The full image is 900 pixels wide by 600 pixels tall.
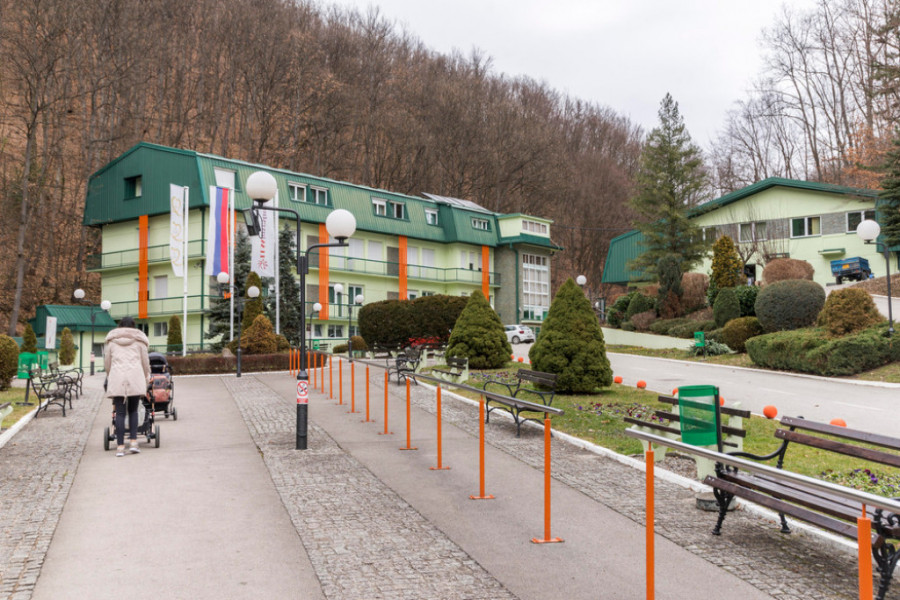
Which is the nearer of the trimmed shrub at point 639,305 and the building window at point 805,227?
the trimmed shrub at point 639,305

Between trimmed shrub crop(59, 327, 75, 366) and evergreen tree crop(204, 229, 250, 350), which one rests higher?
evergreen tree crop(204, 229, 250, 350)

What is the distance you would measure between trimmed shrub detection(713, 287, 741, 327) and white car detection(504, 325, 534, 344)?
1773cm

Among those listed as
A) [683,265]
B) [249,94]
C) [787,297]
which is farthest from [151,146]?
[787,297]

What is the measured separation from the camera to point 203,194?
130ft

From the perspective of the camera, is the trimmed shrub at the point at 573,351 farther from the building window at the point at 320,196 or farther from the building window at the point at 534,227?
the building window at the point at 534,227

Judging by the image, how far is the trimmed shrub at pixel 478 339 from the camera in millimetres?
22406

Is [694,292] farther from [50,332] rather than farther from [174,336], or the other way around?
[50,332]

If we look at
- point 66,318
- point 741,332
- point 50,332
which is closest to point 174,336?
point 66,318

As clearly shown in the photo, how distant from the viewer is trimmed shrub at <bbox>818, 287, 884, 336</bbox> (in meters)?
21.6

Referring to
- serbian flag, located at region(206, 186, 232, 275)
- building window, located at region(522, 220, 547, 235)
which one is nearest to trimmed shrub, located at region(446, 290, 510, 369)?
serbian flag, located at region(206, 186, 232, 275)

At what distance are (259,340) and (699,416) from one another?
85.6 ft

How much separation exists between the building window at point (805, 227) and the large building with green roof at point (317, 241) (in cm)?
2053

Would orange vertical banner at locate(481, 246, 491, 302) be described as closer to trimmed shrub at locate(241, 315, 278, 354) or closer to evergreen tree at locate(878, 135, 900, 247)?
trimmed shrub at locate(241, 315, 278, 354)

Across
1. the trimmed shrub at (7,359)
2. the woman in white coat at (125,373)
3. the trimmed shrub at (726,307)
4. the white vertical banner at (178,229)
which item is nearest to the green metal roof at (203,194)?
the white vertical banner at (178,229)
